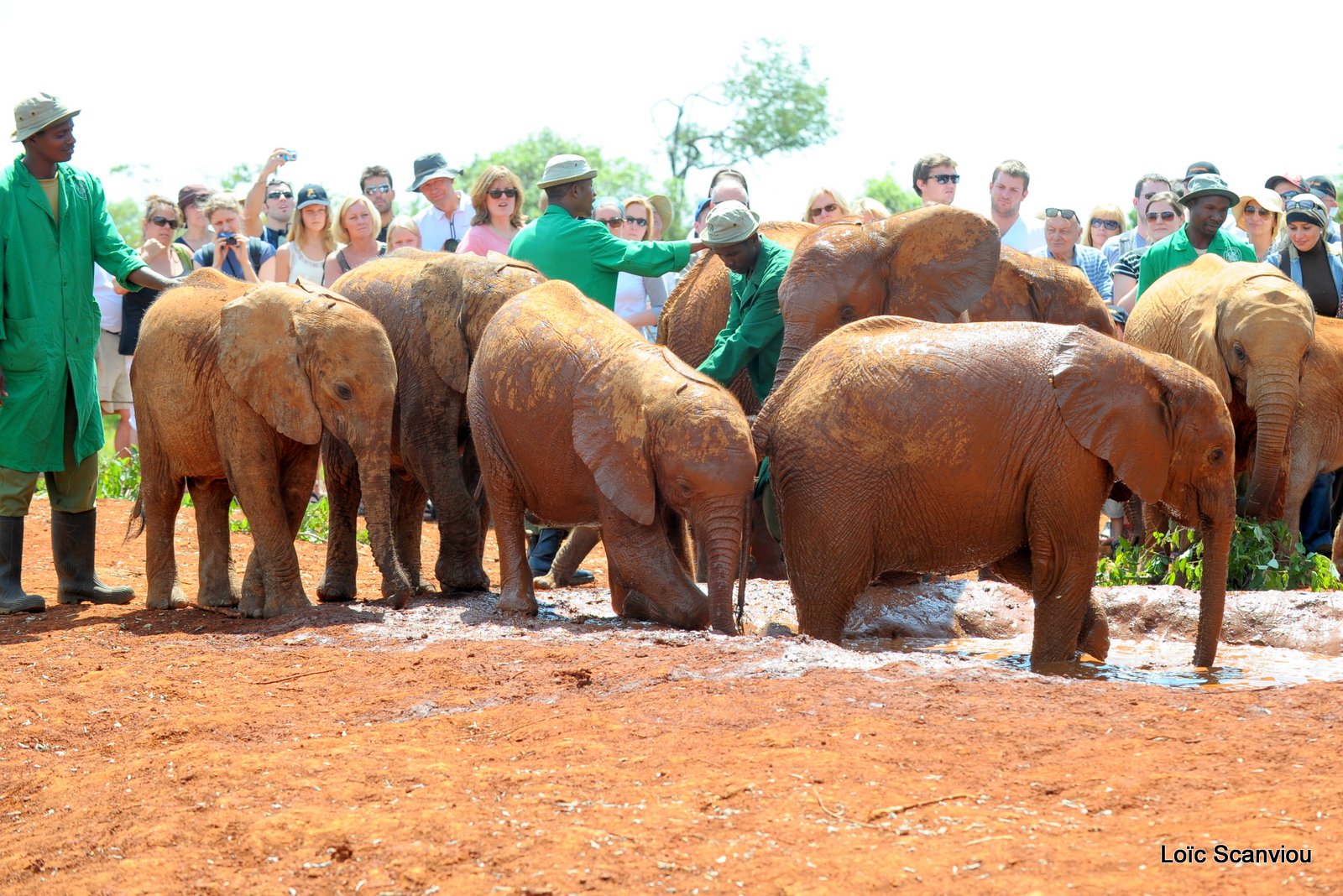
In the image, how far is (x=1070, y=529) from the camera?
27.9 feet

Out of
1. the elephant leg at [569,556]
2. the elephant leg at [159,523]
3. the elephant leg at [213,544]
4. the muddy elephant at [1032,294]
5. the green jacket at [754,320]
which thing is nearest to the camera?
the elephant leg at [159,523]

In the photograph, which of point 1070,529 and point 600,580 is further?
point 600,580

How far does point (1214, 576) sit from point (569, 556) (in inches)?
184

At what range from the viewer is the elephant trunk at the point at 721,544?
8367mm

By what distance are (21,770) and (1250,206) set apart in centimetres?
1008

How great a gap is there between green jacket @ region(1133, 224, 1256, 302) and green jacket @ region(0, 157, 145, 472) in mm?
7199

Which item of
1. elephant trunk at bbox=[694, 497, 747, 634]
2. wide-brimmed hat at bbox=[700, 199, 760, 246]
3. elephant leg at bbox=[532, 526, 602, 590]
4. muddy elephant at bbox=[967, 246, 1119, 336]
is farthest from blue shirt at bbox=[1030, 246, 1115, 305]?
elephant trunk at bbox=[694, 497, 747, 634]

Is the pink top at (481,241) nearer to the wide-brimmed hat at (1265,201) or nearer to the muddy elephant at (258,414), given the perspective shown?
the muddy elephant at (258,414)

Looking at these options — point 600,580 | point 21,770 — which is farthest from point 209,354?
point 600,580

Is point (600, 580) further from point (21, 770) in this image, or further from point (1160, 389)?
point (21, 770)

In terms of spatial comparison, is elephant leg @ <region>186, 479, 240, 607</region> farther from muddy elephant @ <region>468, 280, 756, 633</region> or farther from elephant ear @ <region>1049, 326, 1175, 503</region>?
elephant ear @ <region>1049, 326, 1175, 503</region>

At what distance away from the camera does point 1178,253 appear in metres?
12.4

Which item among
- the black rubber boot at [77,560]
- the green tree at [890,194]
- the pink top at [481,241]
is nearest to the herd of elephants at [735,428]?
the black rubber boot at [77,560]

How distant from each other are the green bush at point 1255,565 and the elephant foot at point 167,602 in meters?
5.62
